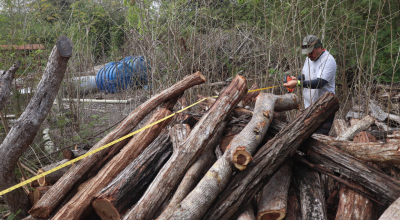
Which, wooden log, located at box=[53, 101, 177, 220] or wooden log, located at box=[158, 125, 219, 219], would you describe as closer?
wooden log, located at box=[158, 125, 219, 219]

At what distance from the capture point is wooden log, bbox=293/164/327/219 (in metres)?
2.16

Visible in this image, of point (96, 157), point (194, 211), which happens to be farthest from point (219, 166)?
point (96, 157)

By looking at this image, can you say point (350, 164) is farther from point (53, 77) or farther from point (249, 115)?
point (53, 77)

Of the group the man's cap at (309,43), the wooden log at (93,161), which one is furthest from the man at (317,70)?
the wooden log at (93,161)

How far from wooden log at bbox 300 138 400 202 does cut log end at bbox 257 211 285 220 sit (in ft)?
2.03

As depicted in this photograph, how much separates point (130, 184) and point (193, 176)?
0.54 meters

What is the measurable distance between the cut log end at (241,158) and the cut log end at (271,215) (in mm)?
390

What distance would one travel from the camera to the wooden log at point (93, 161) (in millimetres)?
2500

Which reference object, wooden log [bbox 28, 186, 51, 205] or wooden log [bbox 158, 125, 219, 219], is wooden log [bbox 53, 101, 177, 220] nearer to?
wooden log [bbox 28, 186, 51, 205]

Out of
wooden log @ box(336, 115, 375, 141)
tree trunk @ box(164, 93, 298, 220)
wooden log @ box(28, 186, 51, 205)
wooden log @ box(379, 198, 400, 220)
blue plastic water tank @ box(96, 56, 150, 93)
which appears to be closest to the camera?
wooden log @ box(379, 198, 400, 220)

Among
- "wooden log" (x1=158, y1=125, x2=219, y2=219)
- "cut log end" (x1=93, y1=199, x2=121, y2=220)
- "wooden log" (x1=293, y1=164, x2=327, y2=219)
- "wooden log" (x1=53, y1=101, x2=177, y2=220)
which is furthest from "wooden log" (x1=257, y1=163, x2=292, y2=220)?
"wooden log" (x1=53, y1=101, x2=177, y2=220)

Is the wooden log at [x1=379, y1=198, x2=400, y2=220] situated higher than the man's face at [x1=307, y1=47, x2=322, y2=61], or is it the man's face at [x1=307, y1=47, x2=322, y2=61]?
the man's face at [x1=307, y1=47, x2=322, y2=61]

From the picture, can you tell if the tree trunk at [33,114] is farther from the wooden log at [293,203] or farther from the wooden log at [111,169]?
the wooden log at [293,203]

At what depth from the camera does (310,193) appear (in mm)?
2311
